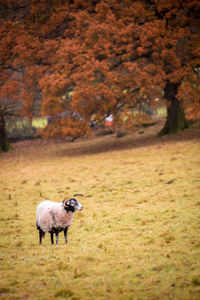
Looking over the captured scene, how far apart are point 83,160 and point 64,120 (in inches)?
130

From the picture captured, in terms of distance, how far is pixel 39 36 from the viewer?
2711 cm

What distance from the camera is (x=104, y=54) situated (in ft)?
78.6

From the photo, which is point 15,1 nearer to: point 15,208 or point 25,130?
point 25,130

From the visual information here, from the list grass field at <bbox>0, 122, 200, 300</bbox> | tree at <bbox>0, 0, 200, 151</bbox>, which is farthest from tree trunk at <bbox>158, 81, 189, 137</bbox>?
grass field at <bbox>0, 122, 200, 300</bbox>

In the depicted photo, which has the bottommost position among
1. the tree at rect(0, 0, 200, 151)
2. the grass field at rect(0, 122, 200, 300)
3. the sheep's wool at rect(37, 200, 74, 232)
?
the grass field at rect(0, 122, 200, 300)

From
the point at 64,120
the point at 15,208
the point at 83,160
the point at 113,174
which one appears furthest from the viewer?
the point at 64,120

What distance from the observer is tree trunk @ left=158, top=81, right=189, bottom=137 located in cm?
2625

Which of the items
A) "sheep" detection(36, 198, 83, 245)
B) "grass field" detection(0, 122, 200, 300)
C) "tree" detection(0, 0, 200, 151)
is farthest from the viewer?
"tree" detection(0, 0, 200, 151)

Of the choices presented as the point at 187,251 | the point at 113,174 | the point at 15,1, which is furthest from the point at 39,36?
the point at 187,251

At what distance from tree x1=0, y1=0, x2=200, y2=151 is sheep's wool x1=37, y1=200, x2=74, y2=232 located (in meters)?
15.5

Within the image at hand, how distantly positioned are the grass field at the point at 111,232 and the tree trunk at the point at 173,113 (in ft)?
19.6

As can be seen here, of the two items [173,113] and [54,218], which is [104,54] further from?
[54,218]

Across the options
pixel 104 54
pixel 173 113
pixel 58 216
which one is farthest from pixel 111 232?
pixel 173 113

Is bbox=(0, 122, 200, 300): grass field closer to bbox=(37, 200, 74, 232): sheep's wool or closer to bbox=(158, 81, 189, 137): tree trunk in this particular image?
bbox=(37, 200, 74, 232): sheep's wool
